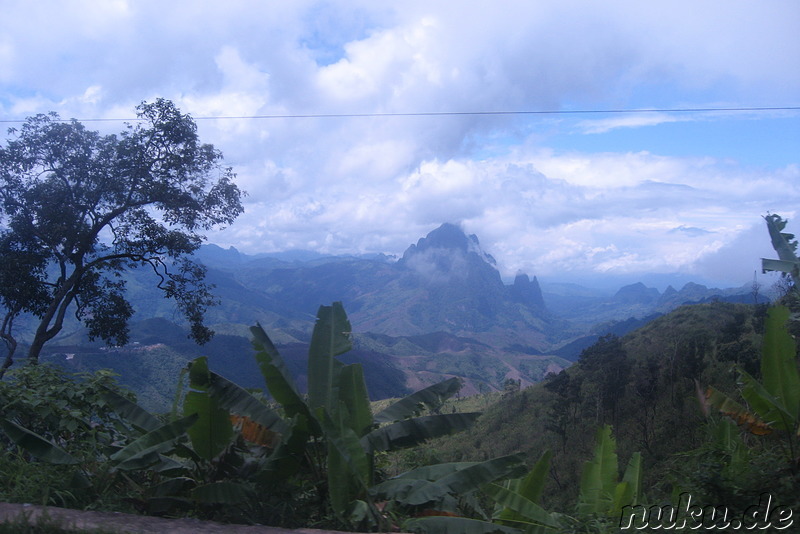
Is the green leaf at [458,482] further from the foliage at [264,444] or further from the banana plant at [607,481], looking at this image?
the banana plant at [607,481]

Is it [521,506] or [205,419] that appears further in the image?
[205,419]

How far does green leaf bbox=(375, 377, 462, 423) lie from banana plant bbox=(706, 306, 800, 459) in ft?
9.32

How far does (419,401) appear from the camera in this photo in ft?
18.0

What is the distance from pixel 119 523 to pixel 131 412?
1.43 m

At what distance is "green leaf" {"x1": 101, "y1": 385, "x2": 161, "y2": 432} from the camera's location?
17.4 ft

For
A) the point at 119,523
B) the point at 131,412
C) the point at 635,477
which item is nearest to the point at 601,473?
the point at 635,477

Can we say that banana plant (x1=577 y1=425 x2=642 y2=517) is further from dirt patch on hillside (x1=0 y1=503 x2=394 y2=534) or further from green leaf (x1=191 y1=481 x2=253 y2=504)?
green leaf (x1=191 y1=481 x2=253 y2=504)

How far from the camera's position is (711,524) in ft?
13.5

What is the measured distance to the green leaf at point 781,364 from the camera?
16.8 feet

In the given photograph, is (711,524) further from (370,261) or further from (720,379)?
(370,261)

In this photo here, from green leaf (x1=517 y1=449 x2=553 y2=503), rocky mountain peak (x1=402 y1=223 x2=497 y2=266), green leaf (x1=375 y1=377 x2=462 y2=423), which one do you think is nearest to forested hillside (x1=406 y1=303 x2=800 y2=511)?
green leaf (x1=517 y1=449 x2=553 y2=503)

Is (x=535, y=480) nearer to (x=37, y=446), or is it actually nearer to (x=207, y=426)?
(x=207, y=426)

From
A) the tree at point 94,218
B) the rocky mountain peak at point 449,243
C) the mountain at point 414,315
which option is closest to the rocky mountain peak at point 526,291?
the mountain at point 414,315

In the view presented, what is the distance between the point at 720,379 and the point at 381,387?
84.4 ft
